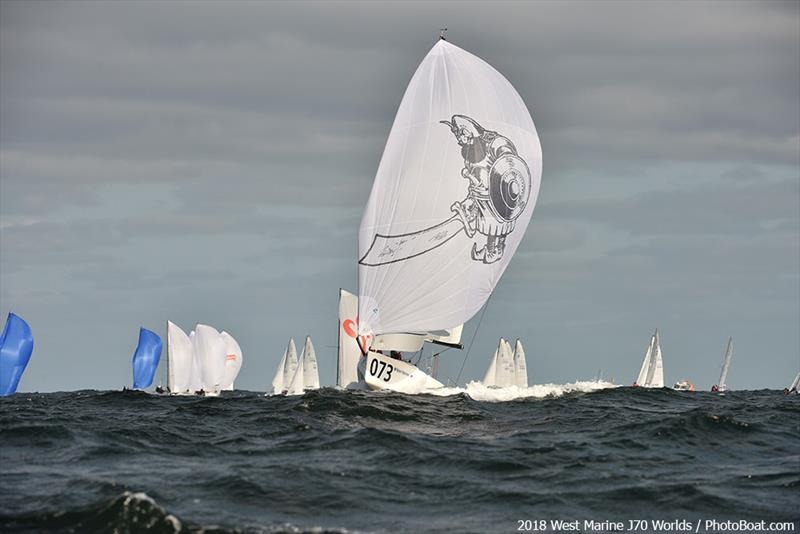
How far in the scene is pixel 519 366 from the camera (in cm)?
8856

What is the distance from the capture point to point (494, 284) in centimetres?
3778

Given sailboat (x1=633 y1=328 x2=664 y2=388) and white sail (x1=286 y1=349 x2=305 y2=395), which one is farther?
sailboat (x1=633 y1=328 x2=664 y2=388)

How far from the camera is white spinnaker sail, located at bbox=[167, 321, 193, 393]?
64375mm

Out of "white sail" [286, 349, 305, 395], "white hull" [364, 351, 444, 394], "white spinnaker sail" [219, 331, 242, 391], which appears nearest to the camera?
"white hull" [364, 351, 444, 394]

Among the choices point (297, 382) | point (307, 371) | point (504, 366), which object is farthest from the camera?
point (504, 366)

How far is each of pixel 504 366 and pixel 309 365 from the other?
54.7 feet

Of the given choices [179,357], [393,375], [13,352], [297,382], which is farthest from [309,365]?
[393,375]

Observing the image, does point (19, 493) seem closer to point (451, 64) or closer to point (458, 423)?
point (458, 423)

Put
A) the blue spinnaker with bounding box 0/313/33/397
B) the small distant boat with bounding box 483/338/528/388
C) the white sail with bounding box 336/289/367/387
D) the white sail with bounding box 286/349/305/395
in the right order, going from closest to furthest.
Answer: the blue spinnaker with bounding box 0/313/33/397 < the white sail with bounding box 336/289/367/387 < the white sail with bounding box 286/349/305/395 < the small distant boat with bounding box 483/338/528/388

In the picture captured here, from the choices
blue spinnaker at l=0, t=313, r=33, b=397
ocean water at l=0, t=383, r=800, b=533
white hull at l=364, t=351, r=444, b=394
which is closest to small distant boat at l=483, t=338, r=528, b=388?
blue spinnaker at l=0, t=313, r=33, b=397

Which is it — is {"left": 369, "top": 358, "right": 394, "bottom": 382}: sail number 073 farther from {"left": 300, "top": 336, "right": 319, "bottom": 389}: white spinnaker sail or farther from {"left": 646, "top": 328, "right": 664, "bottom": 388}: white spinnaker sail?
{"left": 646, "top": 328, "right": 664, "bottom": 388}: white spinnaker sail

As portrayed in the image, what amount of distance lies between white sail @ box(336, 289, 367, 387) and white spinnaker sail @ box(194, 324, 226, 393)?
405 inches

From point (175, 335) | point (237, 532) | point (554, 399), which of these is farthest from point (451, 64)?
point (175, 335)

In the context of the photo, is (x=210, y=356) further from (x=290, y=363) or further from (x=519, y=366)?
(x=519, y=366)
